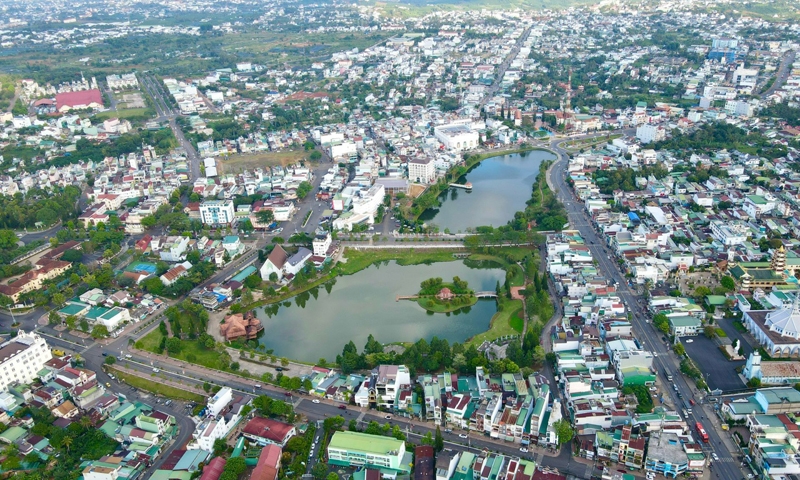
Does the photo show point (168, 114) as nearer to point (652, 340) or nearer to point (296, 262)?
point (296, 262)

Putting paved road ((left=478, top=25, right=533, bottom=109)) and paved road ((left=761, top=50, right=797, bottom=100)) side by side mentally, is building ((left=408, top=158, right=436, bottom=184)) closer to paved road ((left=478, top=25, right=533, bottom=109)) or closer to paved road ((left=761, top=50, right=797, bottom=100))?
paved road ((left=478, top=25, right=533, bottom=109))

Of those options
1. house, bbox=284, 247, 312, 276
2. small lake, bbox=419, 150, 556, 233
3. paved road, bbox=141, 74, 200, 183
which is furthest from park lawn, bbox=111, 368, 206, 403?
paved road, bbox=141, 74, 200, 183

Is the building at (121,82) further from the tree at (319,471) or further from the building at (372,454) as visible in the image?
the tree at (319,471)

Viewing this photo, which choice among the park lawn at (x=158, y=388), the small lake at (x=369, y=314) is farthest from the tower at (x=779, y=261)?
the park lawn at (x=158, y=388)

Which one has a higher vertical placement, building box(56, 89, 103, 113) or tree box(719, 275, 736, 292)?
building box(56, 89, 103, 113)

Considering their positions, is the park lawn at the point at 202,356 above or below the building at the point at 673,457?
below

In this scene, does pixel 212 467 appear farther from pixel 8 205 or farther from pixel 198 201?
pixel 8 205
